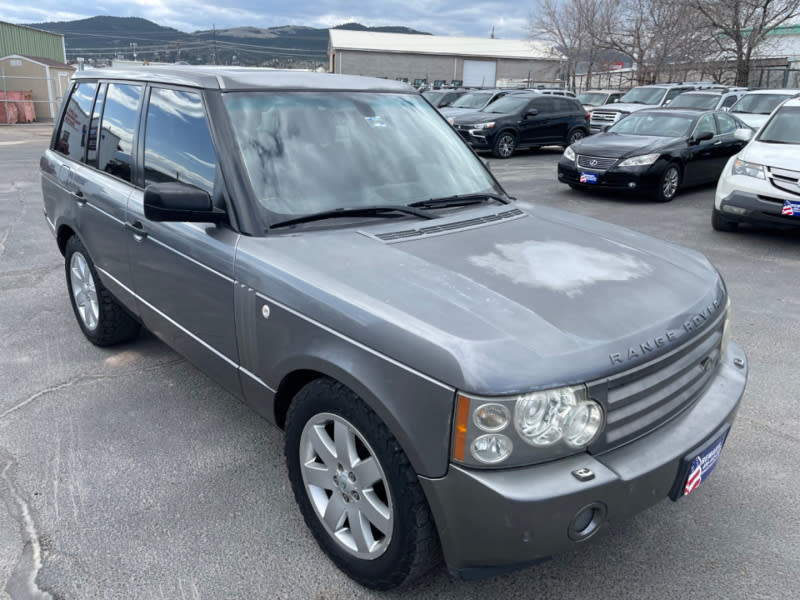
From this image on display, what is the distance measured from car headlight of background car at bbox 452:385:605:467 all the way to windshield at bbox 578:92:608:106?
25.7 metres

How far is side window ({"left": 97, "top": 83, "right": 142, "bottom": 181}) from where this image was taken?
12.0 ft

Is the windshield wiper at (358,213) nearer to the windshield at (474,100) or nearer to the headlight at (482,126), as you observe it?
the headlight at (482,126)

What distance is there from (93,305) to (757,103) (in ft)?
53.3

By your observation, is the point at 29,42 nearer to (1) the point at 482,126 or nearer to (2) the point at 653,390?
(1) the point at 482,126

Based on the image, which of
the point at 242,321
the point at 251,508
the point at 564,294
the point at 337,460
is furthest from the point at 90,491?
the point at 564,294

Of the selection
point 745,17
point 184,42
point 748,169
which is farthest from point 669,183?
point 184,42

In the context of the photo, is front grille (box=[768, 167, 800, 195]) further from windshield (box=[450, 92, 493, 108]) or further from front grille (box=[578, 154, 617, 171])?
windshield (box=[450, 92, 493, 108])

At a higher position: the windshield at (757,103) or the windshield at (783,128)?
the windshield at (757,103)

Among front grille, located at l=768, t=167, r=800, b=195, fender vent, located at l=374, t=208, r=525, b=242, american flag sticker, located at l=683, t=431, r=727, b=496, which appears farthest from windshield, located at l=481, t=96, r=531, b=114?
american flag sticker, located at l=683, t=431, r=727, b=496

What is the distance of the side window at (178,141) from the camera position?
117 inches

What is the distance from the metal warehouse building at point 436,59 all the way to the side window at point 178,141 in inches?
2126

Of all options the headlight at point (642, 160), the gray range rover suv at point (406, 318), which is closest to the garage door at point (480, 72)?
the headlight at point (642, 160)

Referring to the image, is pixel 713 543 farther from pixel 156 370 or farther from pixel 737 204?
pixel 737 204

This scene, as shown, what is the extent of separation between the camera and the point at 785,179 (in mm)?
7117
